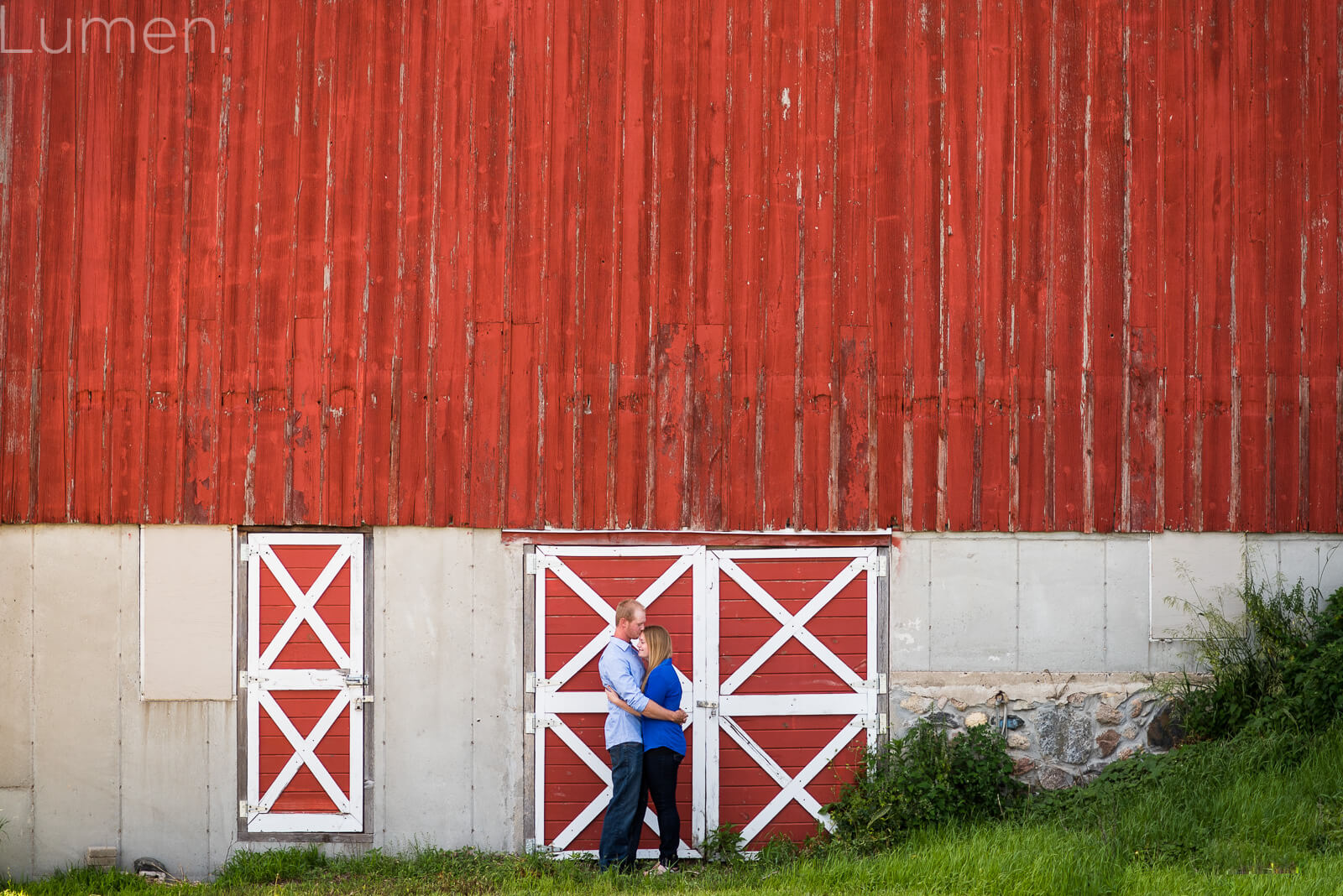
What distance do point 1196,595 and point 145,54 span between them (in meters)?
9.24

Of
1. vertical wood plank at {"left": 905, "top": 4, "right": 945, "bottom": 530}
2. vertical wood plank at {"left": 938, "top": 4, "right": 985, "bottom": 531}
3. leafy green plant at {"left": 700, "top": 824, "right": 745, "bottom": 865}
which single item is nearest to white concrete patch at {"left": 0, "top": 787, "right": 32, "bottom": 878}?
leafy green plant at {"left": 700, "top": 824, "right": 745, "bottom": 865}

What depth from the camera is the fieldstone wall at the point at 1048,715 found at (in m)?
8.54

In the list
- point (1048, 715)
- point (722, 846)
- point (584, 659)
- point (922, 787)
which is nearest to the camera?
point (922, 787)

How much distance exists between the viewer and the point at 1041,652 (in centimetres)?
867

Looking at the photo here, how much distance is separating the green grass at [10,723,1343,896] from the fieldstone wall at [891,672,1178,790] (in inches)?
9.5

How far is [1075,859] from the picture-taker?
22.8ft

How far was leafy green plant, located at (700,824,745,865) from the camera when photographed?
834 centimetres

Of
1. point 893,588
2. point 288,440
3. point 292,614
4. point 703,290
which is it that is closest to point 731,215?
point 703,290

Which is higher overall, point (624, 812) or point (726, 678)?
point (726, 678)

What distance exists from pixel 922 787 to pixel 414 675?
3853 millimetres

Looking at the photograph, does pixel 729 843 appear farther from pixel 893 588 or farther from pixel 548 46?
pixel 548 46

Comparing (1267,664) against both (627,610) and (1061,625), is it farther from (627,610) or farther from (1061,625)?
(627,610)

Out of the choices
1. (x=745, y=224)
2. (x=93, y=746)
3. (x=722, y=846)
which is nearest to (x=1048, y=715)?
(x=722, y=846)

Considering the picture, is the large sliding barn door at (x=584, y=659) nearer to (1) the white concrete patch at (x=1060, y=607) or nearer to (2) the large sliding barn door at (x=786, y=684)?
(2) the large sliding barn door at (x=786, y=684)
